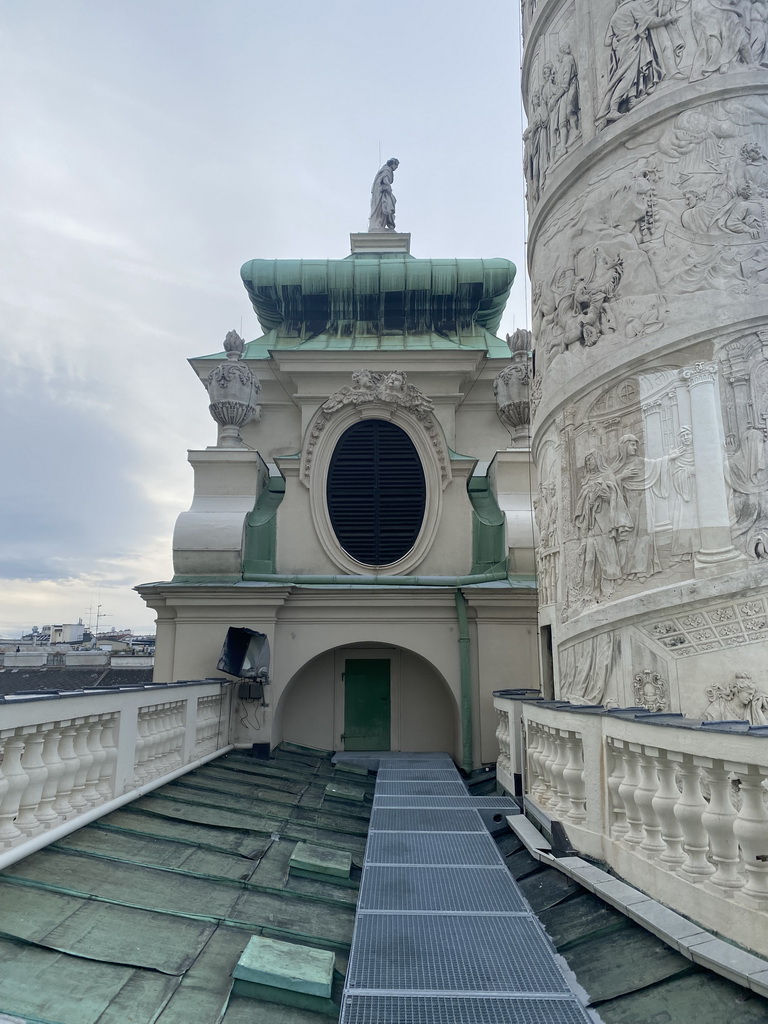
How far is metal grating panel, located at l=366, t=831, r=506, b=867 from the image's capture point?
6746mm

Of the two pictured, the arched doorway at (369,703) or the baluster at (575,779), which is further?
the arched doorway at (369,703)

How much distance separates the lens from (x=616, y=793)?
4.96m

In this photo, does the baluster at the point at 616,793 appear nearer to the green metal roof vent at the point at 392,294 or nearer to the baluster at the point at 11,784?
the baluster at the point at 11,784

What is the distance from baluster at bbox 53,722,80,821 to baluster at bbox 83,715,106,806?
13.8 inches

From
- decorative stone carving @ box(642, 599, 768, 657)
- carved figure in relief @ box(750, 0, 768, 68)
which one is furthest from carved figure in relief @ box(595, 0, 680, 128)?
decorative stone carving @ box(642, 599, 768, 657)

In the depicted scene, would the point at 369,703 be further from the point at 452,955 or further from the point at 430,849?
the point at 452,955

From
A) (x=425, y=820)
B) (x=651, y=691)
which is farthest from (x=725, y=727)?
(x=425, y=820)

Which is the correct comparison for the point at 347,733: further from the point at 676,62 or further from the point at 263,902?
the point at 676,62

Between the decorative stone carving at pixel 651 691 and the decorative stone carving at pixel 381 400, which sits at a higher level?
the decorative stone carving at pixel 381 400

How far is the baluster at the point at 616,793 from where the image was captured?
16.1ft

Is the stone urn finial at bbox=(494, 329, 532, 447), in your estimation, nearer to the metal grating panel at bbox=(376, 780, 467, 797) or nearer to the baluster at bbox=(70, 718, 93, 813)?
the metal grating panel at bbox=(376, 780, 467, 797)

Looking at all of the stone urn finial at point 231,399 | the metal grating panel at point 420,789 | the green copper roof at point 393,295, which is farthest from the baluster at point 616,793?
the green copper roof at point 393,295

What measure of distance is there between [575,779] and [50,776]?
12.9ft

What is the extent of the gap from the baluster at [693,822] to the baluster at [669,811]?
114mm
